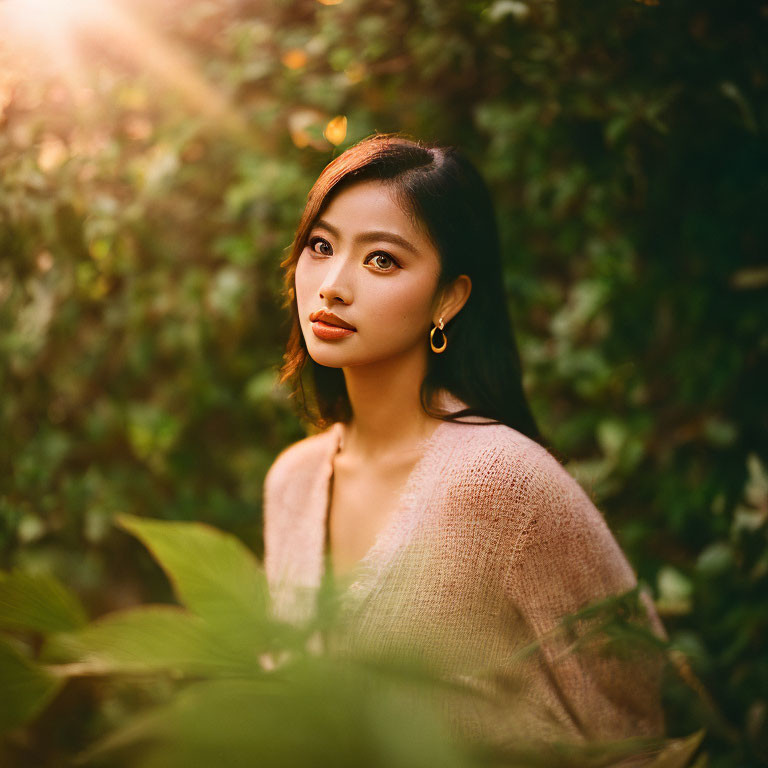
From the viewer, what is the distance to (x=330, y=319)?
75cm

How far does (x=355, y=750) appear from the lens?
0.68ft

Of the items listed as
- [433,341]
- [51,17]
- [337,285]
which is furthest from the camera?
[51,17]

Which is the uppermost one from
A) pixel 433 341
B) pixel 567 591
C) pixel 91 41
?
pixel 91 41

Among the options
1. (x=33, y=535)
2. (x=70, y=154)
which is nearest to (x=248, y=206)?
(x=70, y=154)

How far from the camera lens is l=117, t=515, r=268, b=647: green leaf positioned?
0.92 ft

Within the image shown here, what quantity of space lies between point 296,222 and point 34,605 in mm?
1131

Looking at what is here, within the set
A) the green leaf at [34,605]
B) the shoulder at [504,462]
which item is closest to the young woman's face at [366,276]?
the shoulder at [504,462]

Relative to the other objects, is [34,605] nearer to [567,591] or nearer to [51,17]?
[567,591]

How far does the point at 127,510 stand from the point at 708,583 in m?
1.35

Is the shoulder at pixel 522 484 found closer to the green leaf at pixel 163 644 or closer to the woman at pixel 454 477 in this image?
the woman at pixel 454 477

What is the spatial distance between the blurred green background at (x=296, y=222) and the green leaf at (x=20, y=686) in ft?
2.62

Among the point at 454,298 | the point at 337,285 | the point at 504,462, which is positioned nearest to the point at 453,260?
the point at 454,298

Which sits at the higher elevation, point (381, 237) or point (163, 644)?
point (381, 237)

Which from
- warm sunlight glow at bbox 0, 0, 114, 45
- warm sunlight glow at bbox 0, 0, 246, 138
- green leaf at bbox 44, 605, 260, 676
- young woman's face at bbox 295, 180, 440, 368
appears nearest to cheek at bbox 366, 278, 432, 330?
A: young woman's face at bbox 295, 180, 440, 368
